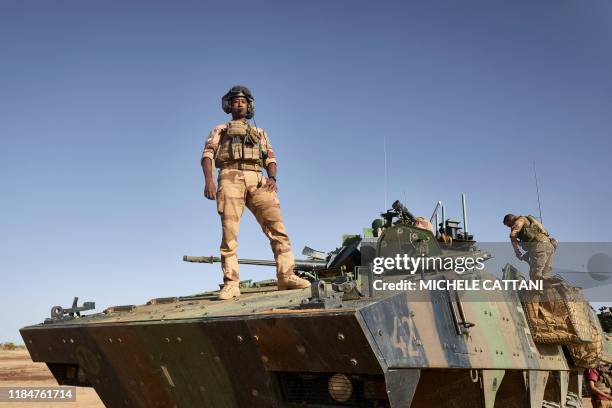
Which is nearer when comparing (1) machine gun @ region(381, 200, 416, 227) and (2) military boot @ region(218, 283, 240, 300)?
(2) military boot @ region(218, 283, 240, 300)

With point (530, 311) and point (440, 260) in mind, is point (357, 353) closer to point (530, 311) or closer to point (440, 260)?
point (440, 260)

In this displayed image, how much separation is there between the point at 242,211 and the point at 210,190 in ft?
1.22

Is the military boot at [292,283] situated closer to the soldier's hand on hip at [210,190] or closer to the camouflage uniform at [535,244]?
the soldier's hand on hip at [210,190]

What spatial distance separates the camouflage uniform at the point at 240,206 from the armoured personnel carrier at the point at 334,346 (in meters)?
0.52

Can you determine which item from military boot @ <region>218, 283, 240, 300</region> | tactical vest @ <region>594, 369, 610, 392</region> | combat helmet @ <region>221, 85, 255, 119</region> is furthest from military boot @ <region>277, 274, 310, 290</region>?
tactical vest @ <region>594, 369, 610, 392</region>

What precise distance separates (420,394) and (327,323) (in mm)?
1787

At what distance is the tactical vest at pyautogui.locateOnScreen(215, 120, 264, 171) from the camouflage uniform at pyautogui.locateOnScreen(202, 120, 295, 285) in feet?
0.03

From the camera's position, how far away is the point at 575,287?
22.9 ft

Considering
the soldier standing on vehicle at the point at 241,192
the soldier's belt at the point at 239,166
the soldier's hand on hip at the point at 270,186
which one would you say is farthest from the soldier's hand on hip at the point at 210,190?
the soldier's hand on hip at the point at 270,186

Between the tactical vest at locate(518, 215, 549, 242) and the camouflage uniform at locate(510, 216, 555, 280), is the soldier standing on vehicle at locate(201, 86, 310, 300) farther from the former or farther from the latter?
the tactical vest at locate(518, 215, 549, 242)

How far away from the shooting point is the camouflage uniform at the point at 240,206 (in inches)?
241

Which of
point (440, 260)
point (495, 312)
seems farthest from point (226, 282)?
point (495, 312)

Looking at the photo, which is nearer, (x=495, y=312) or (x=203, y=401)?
(x=203, y=401)

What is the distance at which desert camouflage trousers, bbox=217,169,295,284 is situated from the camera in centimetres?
612
